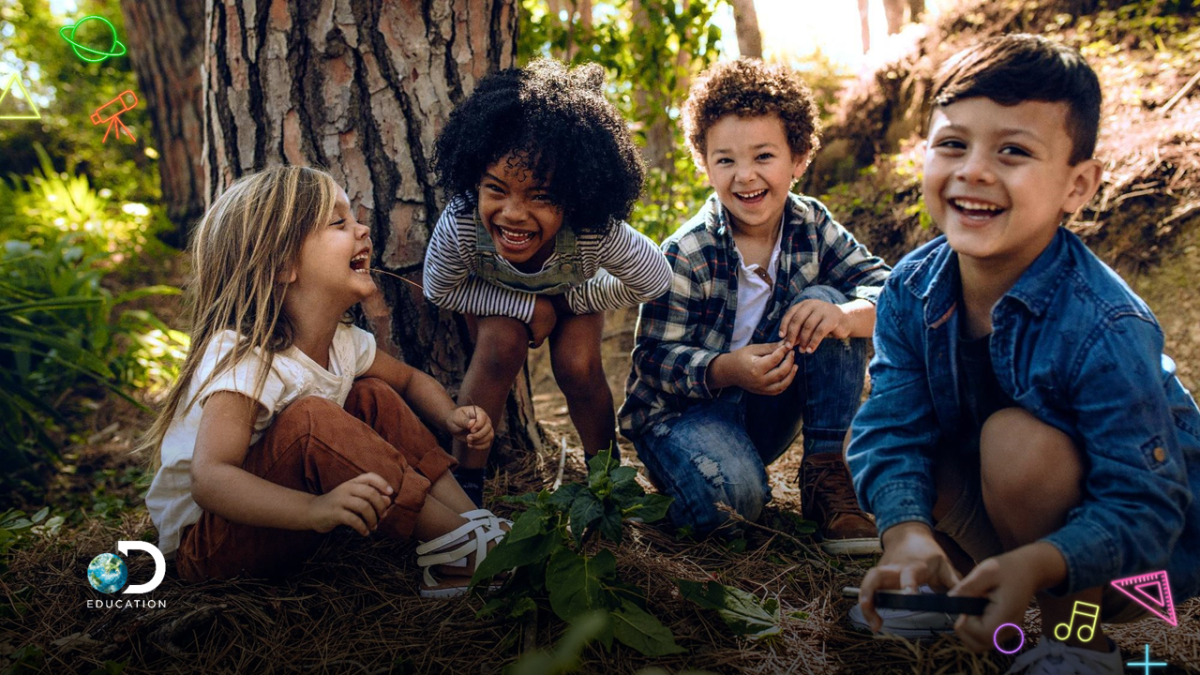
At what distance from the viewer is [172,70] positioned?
5.10 metres

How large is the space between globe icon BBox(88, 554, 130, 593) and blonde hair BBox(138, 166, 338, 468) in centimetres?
29

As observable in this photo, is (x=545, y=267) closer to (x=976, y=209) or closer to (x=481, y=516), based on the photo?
(x=481, y=516)

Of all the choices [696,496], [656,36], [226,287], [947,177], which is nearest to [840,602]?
[696,496]

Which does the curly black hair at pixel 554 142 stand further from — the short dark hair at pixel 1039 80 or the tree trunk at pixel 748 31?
the tree trunk at pixel 748 31

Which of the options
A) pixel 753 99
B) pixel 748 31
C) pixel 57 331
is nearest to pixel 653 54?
pixel 748 31

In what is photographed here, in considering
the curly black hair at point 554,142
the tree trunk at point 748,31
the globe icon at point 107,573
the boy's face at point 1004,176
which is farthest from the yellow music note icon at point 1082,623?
the tree trunk at point 748,31

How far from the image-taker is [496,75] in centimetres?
238

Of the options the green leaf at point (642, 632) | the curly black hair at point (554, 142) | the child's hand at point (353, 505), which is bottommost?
the green leaf at point (642, 632)

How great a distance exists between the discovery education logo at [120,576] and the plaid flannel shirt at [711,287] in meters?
1.40

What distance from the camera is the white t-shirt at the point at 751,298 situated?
2553 millimetres

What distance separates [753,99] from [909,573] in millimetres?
1607

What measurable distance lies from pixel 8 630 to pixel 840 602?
198 centimetres

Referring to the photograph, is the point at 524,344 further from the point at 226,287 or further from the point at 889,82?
the point at 889,82

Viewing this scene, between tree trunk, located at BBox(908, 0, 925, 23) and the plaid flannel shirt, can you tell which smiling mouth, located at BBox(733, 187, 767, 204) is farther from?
tree trunk, located at BBox(908, 0, 925, 23)
